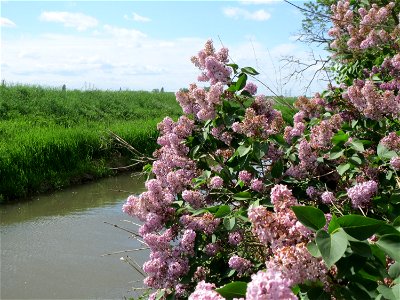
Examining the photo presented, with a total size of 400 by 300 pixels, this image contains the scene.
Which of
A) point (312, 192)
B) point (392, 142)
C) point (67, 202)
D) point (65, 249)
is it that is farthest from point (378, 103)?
point (67, 202)

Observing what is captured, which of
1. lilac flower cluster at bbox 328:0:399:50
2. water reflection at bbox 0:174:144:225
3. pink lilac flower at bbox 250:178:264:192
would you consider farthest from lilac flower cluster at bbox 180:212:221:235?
water reflection at bbox 0:174:144:225

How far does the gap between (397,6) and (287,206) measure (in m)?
4.45

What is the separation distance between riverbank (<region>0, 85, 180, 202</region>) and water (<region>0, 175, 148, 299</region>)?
0.55 m

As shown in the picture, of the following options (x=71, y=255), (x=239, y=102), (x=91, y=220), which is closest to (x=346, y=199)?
(x=239, y=102)

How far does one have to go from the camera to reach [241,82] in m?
2.45

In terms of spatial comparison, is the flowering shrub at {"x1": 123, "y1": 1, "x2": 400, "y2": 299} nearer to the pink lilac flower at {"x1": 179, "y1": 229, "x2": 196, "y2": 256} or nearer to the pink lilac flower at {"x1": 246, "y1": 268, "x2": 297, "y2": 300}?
Answer: the pink lilac flower at {"x1": 179, "y1": 229, "x2": 196, "y2": 256}

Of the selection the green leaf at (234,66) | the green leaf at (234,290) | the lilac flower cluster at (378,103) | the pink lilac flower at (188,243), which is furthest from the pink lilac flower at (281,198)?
the green leaf at (234,66)

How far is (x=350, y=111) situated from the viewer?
2.62 metres

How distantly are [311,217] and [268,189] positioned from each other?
1.11 meters

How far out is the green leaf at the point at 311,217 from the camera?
1.04 m

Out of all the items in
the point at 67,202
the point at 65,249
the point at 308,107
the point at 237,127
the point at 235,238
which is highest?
the point at 308,107

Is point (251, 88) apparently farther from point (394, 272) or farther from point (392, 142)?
point (394, 272)

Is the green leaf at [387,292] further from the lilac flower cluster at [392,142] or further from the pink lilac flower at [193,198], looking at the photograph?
the pink lilac flower at [193,198]

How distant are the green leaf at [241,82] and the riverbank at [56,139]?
8.41 ft
